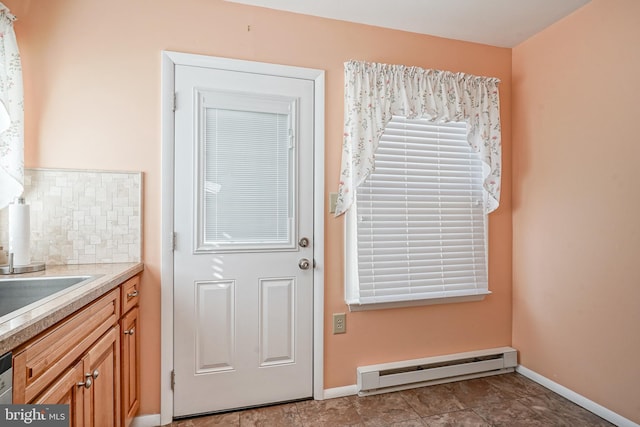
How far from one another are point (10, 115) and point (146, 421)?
1756mm

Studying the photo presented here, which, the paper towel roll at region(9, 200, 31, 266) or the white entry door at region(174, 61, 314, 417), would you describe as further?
the white entry door at region(174, 61, 314, 417)

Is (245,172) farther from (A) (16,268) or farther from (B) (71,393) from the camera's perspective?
(B) (71,393)

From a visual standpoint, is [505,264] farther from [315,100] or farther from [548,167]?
[315,100]

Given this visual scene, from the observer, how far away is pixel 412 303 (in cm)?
228

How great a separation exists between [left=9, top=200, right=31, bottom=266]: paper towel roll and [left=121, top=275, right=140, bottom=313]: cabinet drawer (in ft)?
1.55


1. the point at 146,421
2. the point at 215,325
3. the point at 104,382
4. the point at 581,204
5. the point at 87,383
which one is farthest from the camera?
the point at 581,204

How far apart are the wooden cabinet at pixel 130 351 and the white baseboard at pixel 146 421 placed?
67mm

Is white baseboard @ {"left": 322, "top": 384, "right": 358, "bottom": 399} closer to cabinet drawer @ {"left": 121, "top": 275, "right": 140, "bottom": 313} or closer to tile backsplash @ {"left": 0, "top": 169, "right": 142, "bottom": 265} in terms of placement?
cabinet drawer @ {"left": 121, "top": 275, "right": 140, "bottom": 313}

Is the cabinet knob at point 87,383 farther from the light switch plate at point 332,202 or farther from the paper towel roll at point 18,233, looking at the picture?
the light switch plate at point 332,202

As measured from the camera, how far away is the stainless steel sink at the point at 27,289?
4.45ft

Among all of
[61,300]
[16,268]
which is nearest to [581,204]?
[61,300]

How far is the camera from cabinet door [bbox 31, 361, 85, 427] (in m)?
0.97

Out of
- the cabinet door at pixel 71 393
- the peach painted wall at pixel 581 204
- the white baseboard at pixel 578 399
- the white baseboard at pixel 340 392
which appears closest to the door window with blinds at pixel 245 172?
the cabinet door at pixel 71 393

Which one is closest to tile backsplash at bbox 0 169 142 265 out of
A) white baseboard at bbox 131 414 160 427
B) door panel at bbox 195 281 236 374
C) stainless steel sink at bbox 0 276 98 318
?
stainless steel sink at bbox 0 276 98 318
